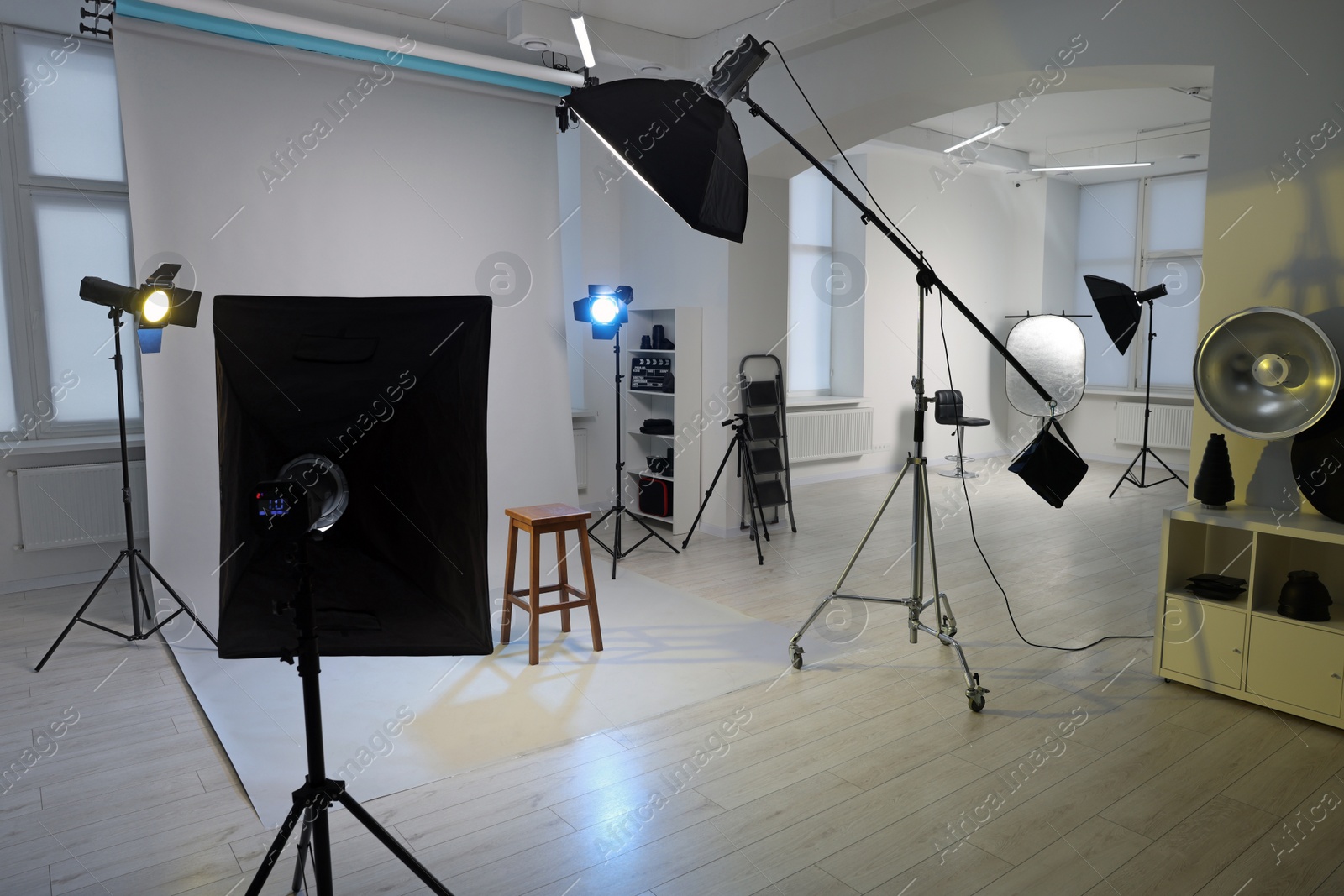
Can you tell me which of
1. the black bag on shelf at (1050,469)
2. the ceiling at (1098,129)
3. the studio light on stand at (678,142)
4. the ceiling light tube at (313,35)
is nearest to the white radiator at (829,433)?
the ceiling at (1098,129)

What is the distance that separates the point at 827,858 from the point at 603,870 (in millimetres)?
581

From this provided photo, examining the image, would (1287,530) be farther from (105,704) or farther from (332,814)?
(105,704)

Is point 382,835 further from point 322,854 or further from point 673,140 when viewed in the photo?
point 673,140

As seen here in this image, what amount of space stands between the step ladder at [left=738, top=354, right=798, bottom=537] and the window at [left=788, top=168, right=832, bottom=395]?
7.43ft

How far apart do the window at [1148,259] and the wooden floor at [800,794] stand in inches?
235

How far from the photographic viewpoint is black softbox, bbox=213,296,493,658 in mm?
1312

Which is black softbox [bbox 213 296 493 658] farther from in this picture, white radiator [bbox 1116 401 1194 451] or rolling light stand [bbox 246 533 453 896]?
white radiator [bbox 1116 401 1194 451]

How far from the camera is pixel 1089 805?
2.58 m

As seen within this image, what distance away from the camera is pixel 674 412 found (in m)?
6.13

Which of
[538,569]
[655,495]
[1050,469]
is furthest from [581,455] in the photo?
[1050,469]

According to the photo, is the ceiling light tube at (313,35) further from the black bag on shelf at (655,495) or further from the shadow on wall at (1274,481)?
the shadow on wall at (1274,481)

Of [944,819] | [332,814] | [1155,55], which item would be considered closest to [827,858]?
[944,819]

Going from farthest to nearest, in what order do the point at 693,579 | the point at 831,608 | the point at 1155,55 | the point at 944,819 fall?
the point at 693,579 → the point at 831,608 → the point at 1155,55 → the point at 944,819

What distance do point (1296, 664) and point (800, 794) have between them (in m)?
1.86
